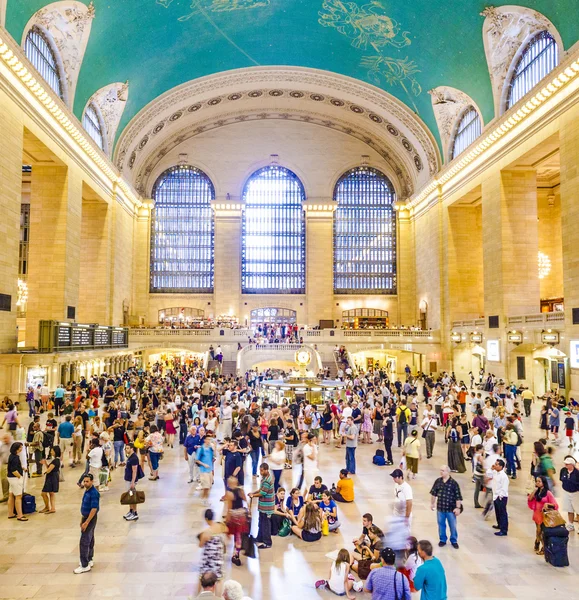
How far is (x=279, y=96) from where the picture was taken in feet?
116

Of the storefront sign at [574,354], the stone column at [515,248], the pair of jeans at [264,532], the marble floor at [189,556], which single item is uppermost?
the stone column at [515,248]

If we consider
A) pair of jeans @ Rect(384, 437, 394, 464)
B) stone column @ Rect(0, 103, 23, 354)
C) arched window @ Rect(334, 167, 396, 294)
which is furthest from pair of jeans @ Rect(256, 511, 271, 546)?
arched window @ Rect(334, 167, 396, 294)

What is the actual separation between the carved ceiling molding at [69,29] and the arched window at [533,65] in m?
18.7

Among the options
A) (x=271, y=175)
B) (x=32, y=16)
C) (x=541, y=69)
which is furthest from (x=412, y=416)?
(x=271, y=175)

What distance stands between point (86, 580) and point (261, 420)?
607 cm

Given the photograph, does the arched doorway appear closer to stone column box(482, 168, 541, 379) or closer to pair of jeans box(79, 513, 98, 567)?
stone column box(482, 168, 541, 379)

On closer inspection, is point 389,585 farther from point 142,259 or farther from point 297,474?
point 142,259

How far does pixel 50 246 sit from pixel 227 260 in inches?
649

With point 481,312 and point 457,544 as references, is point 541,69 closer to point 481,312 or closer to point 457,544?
point 481,312

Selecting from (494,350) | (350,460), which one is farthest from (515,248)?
(350,460)

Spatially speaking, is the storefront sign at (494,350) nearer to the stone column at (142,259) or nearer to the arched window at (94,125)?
the arched window at (94,125)

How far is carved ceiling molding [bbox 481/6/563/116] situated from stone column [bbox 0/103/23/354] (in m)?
19.6

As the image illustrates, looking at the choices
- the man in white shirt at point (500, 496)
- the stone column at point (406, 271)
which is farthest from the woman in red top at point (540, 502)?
the stone column at point (406, 271)

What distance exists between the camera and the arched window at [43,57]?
66.6 feet
